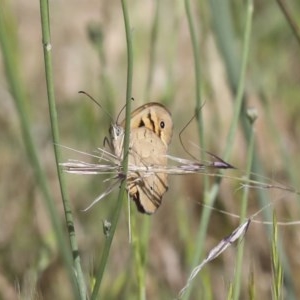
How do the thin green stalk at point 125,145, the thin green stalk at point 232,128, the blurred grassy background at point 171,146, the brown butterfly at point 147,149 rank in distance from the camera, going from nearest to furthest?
the thin green stalk at point 125,145 → the brown butterfly at point 147,149 → the thin green stalk at point 232,128 → the blurred grassy background at point 171,146

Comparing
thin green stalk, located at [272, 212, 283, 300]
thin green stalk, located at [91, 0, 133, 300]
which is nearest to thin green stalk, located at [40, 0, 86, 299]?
thin green stalk, located at [91, 0, 133, 300]

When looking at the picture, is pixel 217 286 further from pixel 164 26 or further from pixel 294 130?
pixel 164 26

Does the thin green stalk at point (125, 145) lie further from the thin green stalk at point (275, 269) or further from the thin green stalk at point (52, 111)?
the thin green stalk at point (275, 269)

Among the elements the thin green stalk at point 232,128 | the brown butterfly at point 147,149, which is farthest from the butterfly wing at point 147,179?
the thin green stalk at point 232,128

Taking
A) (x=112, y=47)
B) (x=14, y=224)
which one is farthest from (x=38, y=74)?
(x=14, y=224)

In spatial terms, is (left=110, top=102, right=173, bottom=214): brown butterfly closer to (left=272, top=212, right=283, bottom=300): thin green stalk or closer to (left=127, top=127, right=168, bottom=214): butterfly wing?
(left=127, top=127, right=168, bottom=214): butterfly wing

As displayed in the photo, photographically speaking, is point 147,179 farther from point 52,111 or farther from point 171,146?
point 171,146

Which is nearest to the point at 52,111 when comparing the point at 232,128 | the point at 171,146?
the point at 232,128

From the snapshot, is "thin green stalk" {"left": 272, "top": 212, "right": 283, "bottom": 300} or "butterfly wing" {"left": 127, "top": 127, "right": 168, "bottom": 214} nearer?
"thin green stalk" {"left": 272, "top": 212, "right": 283, "bottom": 300}
